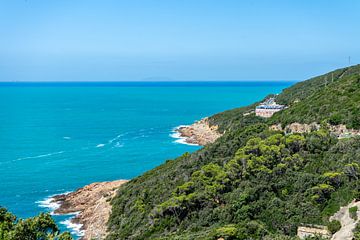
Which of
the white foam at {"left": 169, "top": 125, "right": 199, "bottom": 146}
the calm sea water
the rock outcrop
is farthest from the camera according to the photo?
the white foam at {"left": 169, "top": 125, "right": 199, "bottom": 146}

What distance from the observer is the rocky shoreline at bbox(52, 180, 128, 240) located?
35.1m

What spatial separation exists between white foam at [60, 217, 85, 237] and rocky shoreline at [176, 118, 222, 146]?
38.3 metres

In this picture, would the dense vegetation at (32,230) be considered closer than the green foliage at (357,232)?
No

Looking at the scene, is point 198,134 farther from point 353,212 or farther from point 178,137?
point 353,212

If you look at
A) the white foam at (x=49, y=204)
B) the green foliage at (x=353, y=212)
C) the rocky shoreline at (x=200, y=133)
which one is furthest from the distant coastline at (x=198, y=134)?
the green foliage at (x=353, y=212)

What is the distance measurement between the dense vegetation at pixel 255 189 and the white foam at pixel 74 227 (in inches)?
105

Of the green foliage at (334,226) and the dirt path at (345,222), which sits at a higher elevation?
the dirt path at (345,222)

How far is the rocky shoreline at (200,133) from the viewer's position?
7630 centimetres

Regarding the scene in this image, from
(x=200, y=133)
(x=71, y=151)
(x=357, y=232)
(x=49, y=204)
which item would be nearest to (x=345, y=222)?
(x=357, y=232)

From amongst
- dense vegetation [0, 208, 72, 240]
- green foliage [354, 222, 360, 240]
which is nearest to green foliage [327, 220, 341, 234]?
green foliage [354, 222, 360, 240]

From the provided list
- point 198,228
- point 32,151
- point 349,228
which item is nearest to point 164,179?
point 198,228

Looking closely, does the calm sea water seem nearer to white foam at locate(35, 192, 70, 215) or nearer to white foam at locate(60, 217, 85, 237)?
white foam at locate(35, 192, 70, 215)

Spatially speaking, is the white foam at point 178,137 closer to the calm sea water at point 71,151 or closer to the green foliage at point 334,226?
the calm sea water at point 71,151

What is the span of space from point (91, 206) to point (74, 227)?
16.3ft
